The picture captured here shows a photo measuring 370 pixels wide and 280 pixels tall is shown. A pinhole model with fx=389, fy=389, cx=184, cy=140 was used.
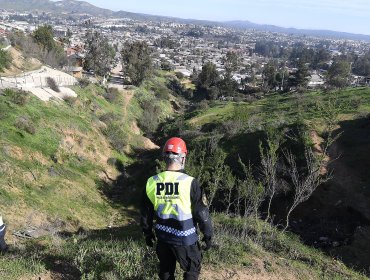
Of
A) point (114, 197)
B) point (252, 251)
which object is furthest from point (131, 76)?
point (252, 251)

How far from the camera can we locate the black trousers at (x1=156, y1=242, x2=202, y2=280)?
15.9ft

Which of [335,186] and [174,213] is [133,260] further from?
[335,186]

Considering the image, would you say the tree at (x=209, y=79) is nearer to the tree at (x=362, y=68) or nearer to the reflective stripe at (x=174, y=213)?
the reflective stripe at (x=174, y=213)

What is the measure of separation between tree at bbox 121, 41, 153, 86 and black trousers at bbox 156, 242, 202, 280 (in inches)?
2134

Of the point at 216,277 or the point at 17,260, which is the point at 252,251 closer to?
the point at 216,277

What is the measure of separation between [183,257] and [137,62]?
55.3 metres

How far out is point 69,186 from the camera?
75.9ft

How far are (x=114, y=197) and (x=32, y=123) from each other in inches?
327

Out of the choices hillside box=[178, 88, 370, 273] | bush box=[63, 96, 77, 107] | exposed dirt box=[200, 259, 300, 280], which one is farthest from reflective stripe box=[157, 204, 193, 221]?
bush box=[63, 96, 77, 107]

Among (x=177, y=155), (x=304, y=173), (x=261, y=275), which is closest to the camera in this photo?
(x=177, y=155)

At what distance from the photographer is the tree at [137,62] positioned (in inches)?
2281

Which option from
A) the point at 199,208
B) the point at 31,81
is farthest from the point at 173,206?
the point at 31,81

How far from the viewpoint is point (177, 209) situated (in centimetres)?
467

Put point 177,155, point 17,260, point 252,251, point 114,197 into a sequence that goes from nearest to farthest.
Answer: point 177,155 < point 17,260 < point 252,251 < point 114,197
